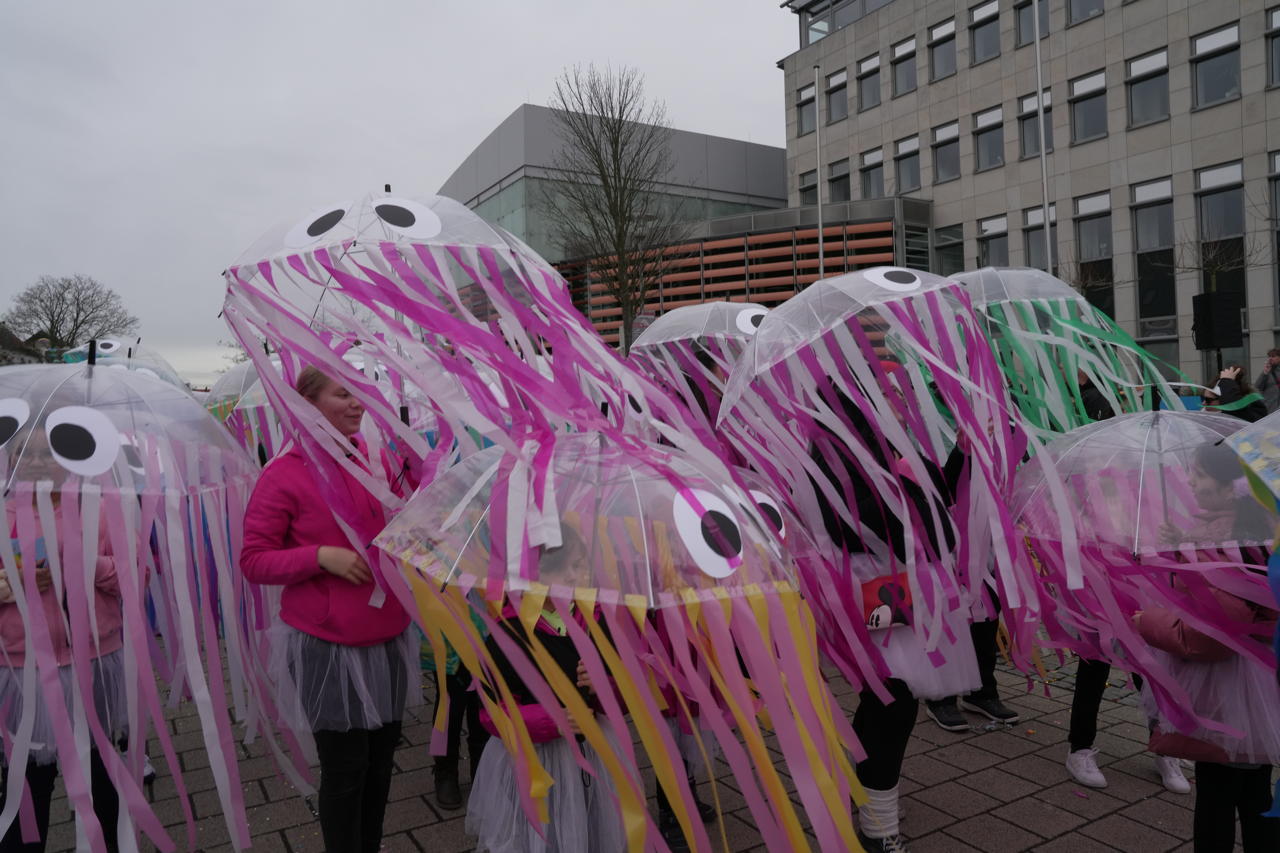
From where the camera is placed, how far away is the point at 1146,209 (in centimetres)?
1931

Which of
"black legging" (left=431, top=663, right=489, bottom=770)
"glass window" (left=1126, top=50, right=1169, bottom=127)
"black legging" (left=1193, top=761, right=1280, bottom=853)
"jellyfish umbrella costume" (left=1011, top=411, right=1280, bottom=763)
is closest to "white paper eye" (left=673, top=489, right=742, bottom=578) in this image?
"jellyfish umbrella costume" (left=1011, top=411, right=1280, bottom=763)

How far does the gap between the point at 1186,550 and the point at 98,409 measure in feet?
9.65

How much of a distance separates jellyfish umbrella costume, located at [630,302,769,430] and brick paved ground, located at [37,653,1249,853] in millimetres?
2452

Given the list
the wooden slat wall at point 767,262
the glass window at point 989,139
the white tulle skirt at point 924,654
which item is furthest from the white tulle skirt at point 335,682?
the glass window at point 989,139

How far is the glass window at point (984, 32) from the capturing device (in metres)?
21.6

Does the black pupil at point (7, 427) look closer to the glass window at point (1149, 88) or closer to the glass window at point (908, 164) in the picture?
the glass window at point (1149, 88)

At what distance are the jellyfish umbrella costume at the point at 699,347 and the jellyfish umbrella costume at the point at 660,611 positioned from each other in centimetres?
353

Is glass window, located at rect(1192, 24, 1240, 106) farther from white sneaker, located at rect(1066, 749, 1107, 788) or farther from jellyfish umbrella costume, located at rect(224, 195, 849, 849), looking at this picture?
jellyfish umbrella costume, located at rect(224, 195, 849, 849)

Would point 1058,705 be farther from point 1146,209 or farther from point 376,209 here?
point 1146,209

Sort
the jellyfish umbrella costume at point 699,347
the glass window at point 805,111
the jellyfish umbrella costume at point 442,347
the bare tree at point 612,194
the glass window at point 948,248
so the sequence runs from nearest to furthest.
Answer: the jellyfish umbrella costume at point 442,347
the jellyfish umbrella costume at point 699,347
the bare tree at point 612,194
the glass window at point 948,248
the glass window at point 805,111

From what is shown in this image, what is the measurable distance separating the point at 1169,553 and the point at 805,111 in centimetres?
2634

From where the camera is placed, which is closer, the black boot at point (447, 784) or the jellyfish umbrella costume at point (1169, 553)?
the jellyfish umbrella costume at point (1169, 553)

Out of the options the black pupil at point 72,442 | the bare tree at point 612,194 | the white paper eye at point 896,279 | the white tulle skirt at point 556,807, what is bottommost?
the white tulle skirt at point 556,807

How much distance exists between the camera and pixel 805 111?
26484 millimetres
